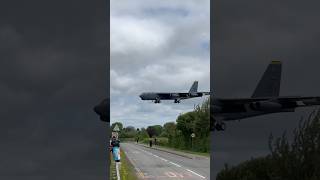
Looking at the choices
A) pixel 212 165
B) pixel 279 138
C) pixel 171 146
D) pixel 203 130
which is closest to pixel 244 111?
pixel 212 165

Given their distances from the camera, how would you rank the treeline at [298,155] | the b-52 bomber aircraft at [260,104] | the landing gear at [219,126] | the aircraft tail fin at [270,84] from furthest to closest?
the aircraft tail fin at [270,84]
the b-52 bomber aircraft at [260,104]
the landing gear at [219,126]
the treeline at [298,155]

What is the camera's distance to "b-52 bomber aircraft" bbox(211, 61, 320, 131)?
27278 millimetres

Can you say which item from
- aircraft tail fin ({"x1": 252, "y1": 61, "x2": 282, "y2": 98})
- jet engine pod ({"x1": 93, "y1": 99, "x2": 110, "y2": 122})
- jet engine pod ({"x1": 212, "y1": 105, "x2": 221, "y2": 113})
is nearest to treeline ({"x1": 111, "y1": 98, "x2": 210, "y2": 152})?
aircraft tail fin ({"x1": 252, "y1": 61, "x2": 282, "y2": 98})

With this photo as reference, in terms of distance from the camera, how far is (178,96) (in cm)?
3484

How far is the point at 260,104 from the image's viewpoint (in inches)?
1484

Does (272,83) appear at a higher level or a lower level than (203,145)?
higher

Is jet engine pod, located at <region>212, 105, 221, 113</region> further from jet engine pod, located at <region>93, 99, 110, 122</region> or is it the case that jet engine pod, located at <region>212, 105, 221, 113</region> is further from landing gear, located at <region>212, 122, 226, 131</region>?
jet engine pod, located at <region>93, 99, 110, 122</region>

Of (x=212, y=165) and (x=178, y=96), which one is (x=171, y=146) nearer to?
(x=178, y=96)

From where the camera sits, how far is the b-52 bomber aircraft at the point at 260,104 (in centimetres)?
2728

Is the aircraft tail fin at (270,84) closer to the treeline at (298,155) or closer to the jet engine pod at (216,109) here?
the jet engine pod at (216,109)

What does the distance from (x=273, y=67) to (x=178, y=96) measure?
21.9 metres

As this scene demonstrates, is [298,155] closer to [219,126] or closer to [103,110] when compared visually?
[103,110]

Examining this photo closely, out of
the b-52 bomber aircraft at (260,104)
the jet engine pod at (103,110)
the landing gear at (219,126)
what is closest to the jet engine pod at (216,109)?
the b-52 bomber aircraft at (260,104)

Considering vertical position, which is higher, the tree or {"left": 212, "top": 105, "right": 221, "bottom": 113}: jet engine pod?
{"left": 212, "top": 105, "right": 221, "bottom": 113}: jet engine pod
